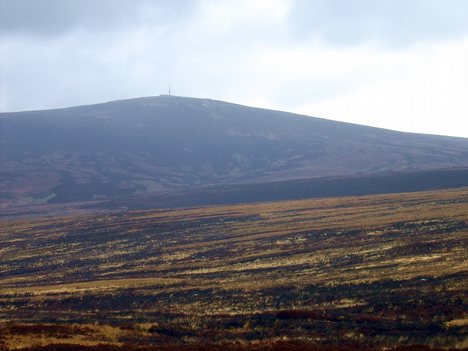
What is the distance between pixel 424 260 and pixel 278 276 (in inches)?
481

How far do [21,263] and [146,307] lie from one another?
37887 mm

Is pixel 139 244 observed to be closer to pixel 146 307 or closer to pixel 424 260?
pixel 146 307

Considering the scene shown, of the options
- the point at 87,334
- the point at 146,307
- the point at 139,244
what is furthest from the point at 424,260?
the point at 139,244

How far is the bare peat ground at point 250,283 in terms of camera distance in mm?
29516

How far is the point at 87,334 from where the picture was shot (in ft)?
102

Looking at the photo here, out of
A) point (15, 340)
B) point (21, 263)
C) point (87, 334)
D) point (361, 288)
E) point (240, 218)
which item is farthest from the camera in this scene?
point (240, 218)

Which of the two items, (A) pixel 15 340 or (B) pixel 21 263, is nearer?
(A) pixel 15 340

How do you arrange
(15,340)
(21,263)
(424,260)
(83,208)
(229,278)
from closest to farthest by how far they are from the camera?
(15,340), (424,260), (229,278), (21,263), (83,208)

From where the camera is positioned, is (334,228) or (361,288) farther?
(334,228)

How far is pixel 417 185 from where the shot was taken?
140375 millimetres

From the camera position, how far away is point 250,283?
4772cm

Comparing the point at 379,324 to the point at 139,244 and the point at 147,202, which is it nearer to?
the point at 139,244

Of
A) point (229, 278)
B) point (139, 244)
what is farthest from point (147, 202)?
point (229, 278)

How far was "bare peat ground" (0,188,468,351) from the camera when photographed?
96.8 ft
